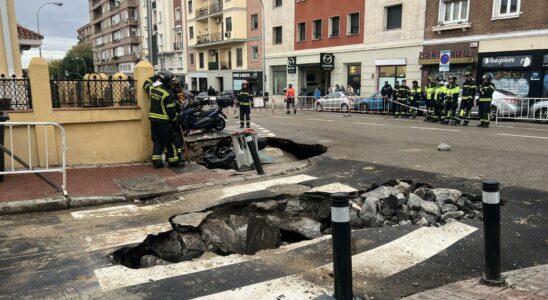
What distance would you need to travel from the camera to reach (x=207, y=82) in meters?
54.1

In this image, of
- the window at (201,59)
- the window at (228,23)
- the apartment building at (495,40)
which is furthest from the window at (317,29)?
the window at (201,59)

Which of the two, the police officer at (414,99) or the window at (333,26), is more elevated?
the window at (333,26)

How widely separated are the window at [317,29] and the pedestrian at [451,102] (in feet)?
59.3

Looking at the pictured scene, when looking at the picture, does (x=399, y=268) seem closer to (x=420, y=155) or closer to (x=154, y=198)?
(x=154, y=198)

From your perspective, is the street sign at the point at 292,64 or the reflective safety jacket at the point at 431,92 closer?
the reflective safety jacket at the point at 431,92

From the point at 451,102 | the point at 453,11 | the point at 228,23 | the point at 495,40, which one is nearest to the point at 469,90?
the point at 451,102

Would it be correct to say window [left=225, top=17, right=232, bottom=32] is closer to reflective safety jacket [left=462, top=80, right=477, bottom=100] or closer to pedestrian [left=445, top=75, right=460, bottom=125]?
pedestrian [left=445, top=75, right=460, bottom=125]

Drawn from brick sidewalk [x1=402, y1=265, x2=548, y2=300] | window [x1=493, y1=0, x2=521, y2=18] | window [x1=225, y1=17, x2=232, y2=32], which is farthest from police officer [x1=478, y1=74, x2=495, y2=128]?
window [x1=225, y1=17, x2=232, y2=32]

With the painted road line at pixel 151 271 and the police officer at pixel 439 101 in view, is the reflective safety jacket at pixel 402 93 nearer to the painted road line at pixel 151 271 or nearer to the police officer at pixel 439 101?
the police officer at pixel 439 101

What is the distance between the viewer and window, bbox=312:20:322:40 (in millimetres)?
34434

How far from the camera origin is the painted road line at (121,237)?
495 centimetres

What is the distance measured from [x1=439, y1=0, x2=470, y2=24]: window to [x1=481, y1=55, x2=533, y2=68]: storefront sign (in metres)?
2.80

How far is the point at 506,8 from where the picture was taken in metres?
22.4

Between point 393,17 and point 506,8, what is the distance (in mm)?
7597
